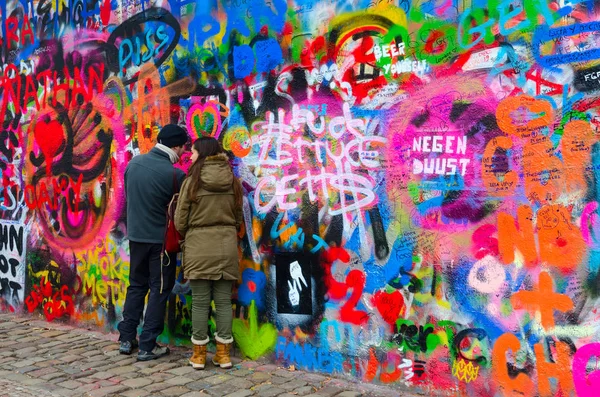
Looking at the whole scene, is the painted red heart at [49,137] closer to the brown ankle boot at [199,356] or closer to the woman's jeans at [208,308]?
the woman's jeans at [208,308]

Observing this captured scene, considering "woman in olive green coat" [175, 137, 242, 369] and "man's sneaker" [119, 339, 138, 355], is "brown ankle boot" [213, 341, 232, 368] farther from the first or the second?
"man's sneaker" [119, 339, 138, 355]

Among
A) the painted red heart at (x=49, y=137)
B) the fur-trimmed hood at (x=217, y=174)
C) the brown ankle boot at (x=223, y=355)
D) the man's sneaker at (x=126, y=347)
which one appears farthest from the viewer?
the painted red heart at (x=49, y=137)

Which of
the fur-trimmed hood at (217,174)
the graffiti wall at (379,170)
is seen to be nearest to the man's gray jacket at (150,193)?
the graffiti wall at (379,170)

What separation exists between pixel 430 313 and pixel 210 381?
5.78 ft

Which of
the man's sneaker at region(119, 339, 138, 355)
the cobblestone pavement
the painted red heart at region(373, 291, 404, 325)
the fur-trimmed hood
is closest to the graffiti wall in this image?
the painted red heart at region(373, 291, 404, 325)

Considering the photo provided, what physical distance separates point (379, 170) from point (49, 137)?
4.07 m

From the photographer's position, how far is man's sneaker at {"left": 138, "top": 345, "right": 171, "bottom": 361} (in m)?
5.53

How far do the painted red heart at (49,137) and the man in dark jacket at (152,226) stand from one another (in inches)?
65.7

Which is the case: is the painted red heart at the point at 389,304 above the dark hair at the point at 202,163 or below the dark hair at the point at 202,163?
below

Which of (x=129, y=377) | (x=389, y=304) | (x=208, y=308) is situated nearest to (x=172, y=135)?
(x=208, y=308)

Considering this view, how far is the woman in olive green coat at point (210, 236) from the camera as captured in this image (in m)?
A: 5.14

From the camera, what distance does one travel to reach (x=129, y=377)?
507cm

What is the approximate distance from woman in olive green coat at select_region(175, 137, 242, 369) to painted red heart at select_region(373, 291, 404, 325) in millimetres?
1213

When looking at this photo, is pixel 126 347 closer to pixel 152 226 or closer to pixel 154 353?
pixel 154 353
